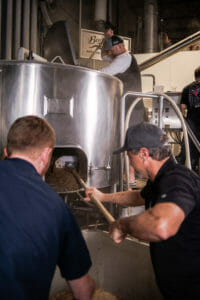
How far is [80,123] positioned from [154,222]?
106cm

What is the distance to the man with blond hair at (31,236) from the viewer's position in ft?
2.97

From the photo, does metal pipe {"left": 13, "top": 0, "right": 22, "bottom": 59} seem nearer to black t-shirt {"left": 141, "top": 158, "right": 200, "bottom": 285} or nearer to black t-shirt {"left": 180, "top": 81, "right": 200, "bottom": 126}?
black t-shirt {"left": 180, "top": 81, "right": 200, "bottom": 126}

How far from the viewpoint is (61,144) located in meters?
1.95

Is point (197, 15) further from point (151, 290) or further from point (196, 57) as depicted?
point (151, 290)

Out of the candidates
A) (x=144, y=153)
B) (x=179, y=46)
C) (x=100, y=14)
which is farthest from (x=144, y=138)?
(x=100, y=14)

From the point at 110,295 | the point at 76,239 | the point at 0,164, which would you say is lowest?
the point at 110,295

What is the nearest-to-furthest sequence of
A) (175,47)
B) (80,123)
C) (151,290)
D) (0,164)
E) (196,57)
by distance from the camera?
(0,164) < (151,290) < (80,123) < (175,47) < (196,57)

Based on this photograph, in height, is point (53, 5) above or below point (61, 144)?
above

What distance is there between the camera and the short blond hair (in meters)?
1.11

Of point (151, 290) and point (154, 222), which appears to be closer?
point (154, 222)

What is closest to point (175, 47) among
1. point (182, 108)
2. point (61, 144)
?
point (182, 108)

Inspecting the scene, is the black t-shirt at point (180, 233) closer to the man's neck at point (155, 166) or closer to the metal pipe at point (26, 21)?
the man's neck at point (155, 166)

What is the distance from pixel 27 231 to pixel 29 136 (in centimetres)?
36

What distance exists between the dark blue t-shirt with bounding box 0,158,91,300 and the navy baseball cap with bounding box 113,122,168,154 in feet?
1.68
